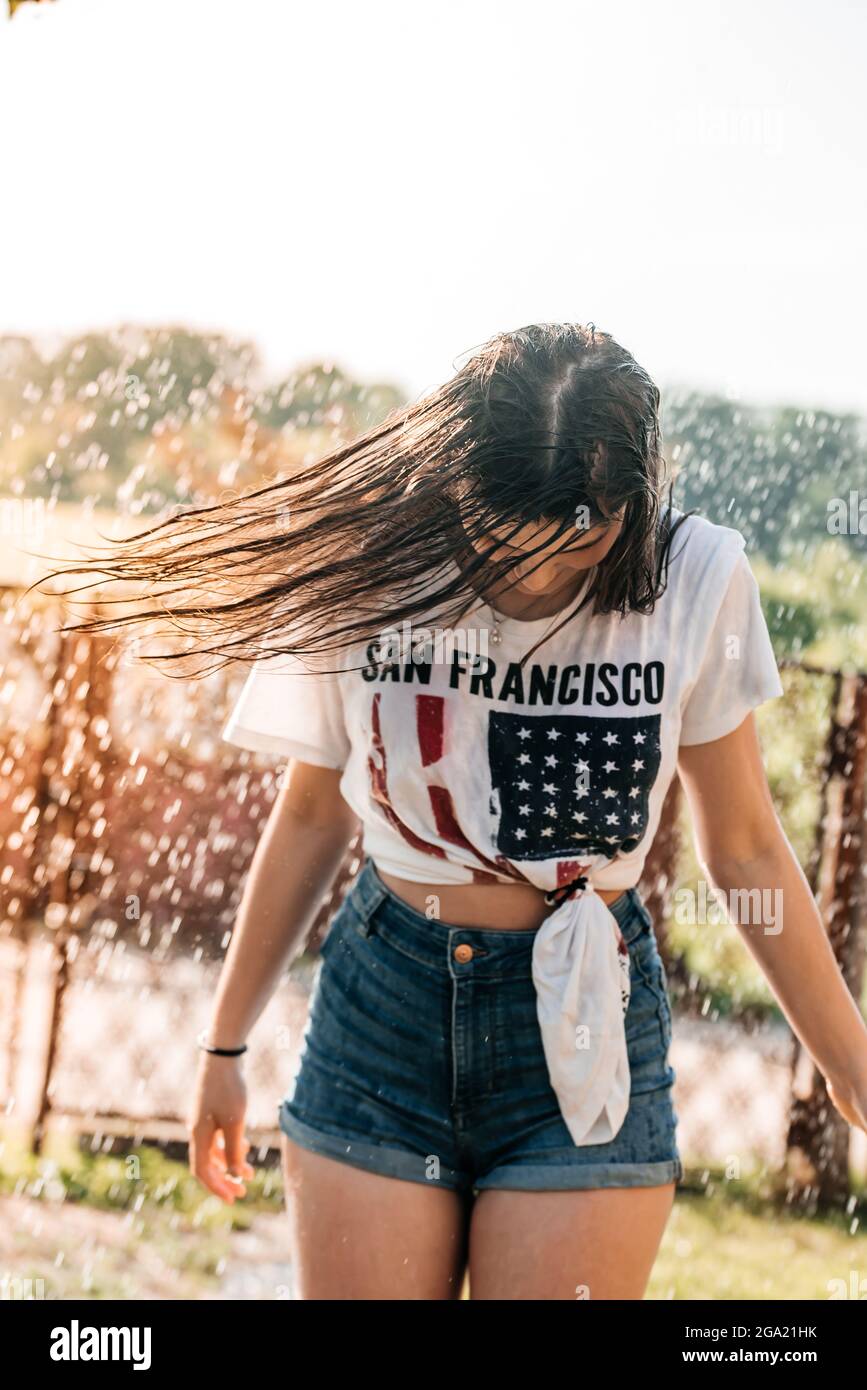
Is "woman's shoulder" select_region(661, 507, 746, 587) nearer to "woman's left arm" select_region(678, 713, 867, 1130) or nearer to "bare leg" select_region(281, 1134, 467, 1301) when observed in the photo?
"woman's left arm" select_region(678, 713, 867, 1130)

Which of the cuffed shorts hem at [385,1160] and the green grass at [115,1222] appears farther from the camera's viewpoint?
the green grass at [115,1222]

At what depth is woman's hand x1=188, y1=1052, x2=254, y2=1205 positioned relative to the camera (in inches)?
65.4

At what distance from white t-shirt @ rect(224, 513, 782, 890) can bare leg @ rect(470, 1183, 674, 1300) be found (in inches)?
13.1

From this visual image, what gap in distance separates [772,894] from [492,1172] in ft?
1.44

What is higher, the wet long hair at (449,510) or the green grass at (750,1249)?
the wet long hair at (449,510)

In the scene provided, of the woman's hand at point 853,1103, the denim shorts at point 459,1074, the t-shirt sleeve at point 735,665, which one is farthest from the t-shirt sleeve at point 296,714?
the woman's hand at point 853,1103

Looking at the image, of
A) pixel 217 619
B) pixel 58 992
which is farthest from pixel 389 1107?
pixel 58 992

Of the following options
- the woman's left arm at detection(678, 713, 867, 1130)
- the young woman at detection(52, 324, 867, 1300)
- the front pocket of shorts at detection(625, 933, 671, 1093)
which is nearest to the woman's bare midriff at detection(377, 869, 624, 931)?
the young woman at detection(52, 324, 867, 1300)

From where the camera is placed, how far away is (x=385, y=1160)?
1.42 meters

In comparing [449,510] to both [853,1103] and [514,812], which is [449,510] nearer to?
[514,812]

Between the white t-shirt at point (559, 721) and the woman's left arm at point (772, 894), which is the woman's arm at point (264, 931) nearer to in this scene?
the white t-shirt at point (559, 721)

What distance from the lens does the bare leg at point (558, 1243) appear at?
136 cm

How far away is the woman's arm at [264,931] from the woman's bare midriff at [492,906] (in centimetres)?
21

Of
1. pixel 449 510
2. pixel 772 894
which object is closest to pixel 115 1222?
pixel 772 894
